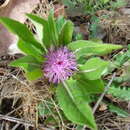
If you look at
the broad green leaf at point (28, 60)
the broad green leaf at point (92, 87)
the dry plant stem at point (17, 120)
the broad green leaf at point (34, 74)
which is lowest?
the dry plant stem at point (17, 120)

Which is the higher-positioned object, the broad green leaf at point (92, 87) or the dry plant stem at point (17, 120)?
the broad green leaf at point (92, 87)

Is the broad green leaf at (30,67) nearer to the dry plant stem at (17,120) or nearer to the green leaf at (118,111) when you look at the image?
the dry plant stem at (17,120)

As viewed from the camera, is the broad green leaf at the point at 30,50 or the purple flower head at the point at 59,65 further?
the purple flower head at the point at 59,65

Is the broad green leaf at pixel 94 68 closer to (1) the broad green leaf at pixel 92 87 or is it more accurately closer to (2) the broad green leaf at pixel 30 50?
(1) the broad green leaf at pixel 92 87

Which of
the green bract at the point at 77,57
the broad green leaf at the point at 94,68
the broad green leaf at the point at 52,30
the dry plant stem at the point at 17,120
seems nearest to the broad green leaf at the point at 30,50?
the green bract at the point at 77,57

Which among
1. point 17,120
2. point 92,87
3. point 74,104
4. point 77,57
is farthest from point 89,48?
point 17,120

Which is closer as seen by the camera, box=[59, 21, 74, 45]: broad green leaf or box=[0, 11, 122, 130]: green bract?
box=[0, 11, 122, 130]: green bract

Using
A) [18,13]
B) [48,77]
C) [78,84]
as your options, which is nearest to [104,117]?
[78,84]

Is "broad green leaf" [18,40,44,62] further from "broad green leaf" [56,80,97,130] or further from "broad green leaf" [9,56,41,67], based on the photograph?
"broad green leaf" [56,80,97,130]

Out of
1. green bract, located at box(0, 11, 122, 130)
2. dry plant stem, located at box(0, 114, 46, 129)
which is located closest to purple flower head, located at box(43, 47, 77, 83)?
green bract, located at box(0, 11, 122, 130)
